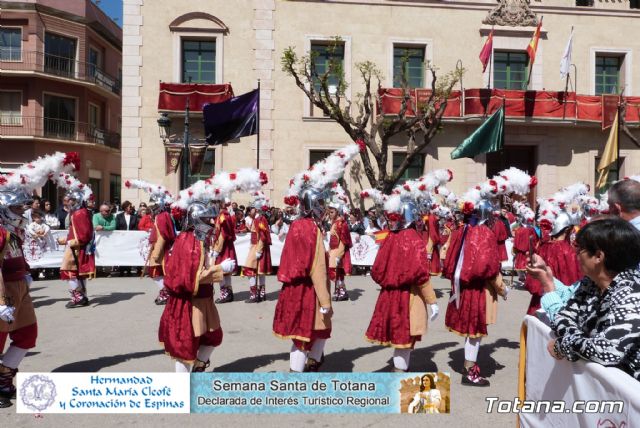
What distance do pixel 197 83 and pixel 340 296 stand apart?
12.3m

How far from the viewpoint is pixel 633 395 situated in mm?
1908

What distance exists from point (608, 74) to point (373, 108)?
10065mm

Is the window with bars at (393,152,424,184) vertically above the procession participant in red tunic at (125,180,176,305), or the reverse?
the window with bars at (393,152,424,184)

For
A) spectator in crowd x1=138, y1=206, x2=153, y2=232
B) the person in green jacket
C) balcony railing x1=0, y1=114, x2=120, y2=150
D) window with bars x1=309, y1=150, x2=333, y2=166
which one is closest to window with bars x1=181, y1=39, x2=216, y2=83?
window with bars x1=309, y1=150, x2=333, y2=166

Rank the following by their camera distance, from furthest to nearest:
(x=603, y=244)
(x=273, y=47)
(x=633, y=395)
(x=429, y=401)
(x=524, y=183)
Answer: (x=273, y=47) → (x=524, y=183) → (x=429, y=401) → (x=603, y=244) → (x=633, y=395)

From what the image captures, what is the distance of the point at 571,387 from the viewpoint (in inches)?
96.7

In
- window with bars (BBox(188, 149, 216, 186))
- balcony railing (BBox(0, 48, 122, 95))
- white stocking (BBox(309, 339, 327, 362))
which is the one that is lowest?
white stocking (BBox(309, 339, 327, 362))

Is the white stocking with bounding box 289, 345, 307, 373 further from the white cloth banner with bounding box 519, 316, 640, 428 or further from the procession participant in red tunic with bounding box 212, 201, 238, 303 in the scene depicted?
the procession participant in red tunic with bounding box 212, 201, 238, 303

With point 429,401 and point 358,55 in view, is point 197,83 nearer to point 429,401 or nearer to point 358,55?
point 358,55

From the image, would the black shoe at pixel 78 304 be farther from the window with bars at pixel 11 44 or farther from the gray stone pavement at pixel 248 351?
the window with bars at pixel 11 44

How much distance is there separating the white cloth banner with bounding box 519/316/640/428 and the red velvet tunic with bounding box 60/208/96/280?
7.94 meters

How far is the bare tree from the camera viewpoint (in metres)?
17.4

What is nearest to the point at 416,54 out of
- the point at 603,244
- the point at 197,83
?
the point at 197,83

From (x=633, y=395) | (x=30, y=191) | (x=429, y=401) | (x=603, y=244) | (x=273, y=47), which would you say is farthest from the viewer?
(x=273, y=47)
